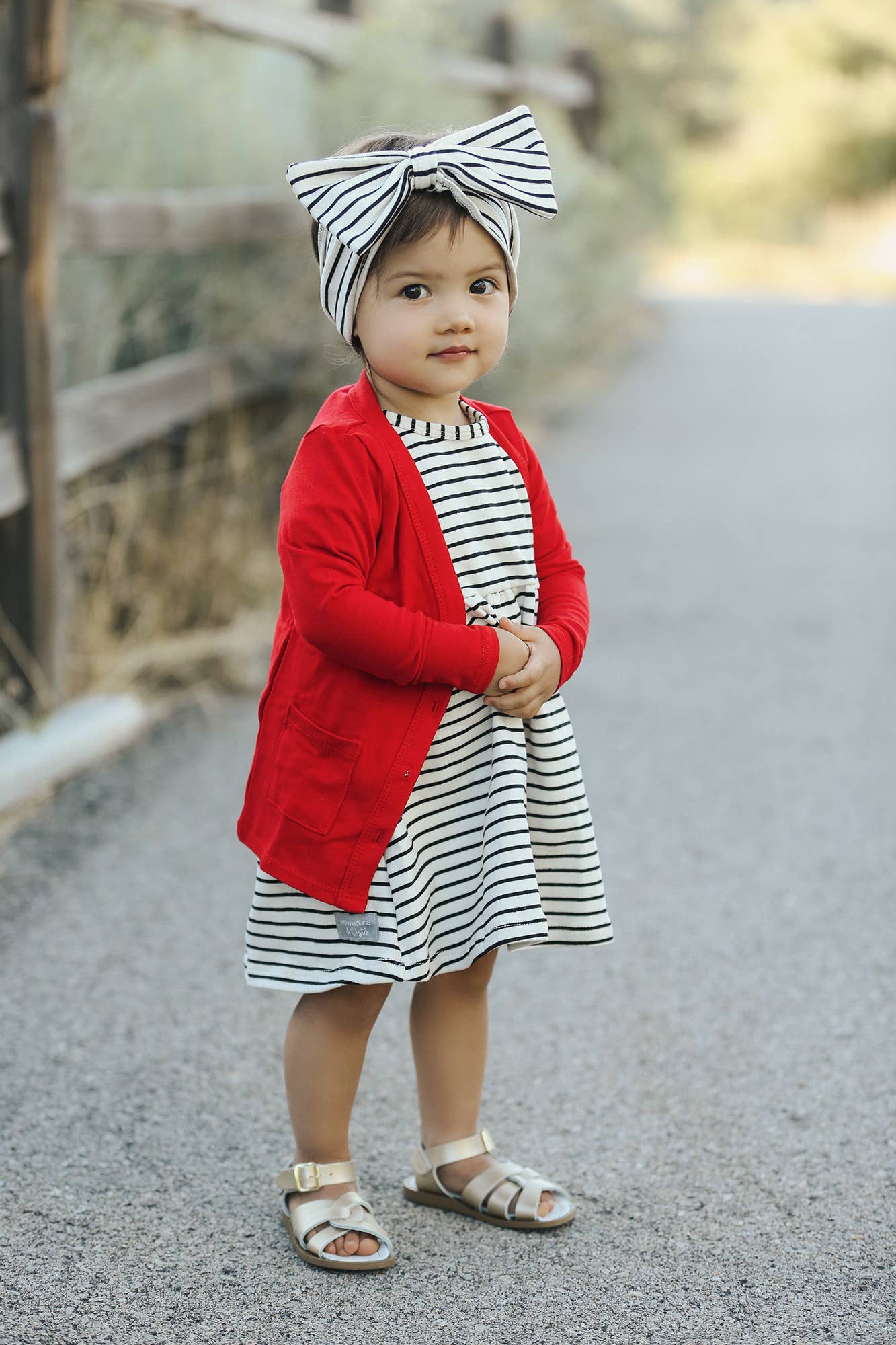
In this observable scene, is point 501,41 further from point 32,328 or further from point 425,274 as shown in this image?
point 425,274

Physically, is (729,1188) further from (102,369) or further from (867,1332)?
(102,369)

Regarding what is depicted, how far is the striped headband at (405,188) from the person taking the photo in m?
1.85

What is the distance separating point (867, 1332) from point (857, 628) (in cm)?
376

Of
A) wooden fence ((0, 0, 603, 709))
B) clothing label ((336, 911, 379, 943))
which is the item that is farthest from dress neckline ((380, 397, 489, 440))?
wooden fence ((0, 0, 603, 709))

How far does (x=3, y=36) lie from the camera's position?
3.66 meters

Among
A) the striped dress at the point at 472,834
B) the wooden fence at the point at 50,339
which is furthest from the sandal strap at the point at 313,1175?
the wooden fence at the point at 50,339

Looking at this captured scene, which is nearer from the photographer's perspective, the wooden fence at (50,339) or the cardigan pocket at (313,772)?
the cardigan pocket at (313,772)

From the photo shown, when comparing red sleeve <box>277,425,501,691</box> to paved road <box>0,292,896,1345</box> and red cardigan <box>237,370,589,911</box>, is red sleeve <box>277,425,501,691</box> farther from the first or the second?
paved road <box>0,292,896,1345</box>

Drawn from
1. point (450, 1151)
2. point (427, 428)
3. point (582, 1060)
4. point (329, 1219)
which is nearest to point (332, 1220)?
point (329, 1219)

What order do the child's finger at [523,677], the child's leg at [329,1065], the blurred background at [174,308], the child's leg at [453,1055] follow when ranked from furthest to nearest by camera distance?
1. the blurred background at [174,308]
2. the child's leg at [453,1055]
3. the child's leg at [329,1065]
4. the child's finger at [523,677]

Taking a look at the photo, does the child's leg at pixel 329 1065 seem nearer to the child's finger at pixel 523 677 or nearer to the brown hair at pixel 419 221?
the child's finger at pixel 523 677

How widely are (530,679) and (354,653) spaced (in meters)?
0.24

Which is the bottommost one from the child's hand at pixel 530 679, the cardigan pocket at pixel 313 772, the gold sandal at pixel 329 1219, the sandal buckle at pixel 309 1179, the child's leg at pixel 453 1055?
the gold sandal at pixel 329 1219

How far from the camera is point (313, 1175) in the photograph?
2137mm
